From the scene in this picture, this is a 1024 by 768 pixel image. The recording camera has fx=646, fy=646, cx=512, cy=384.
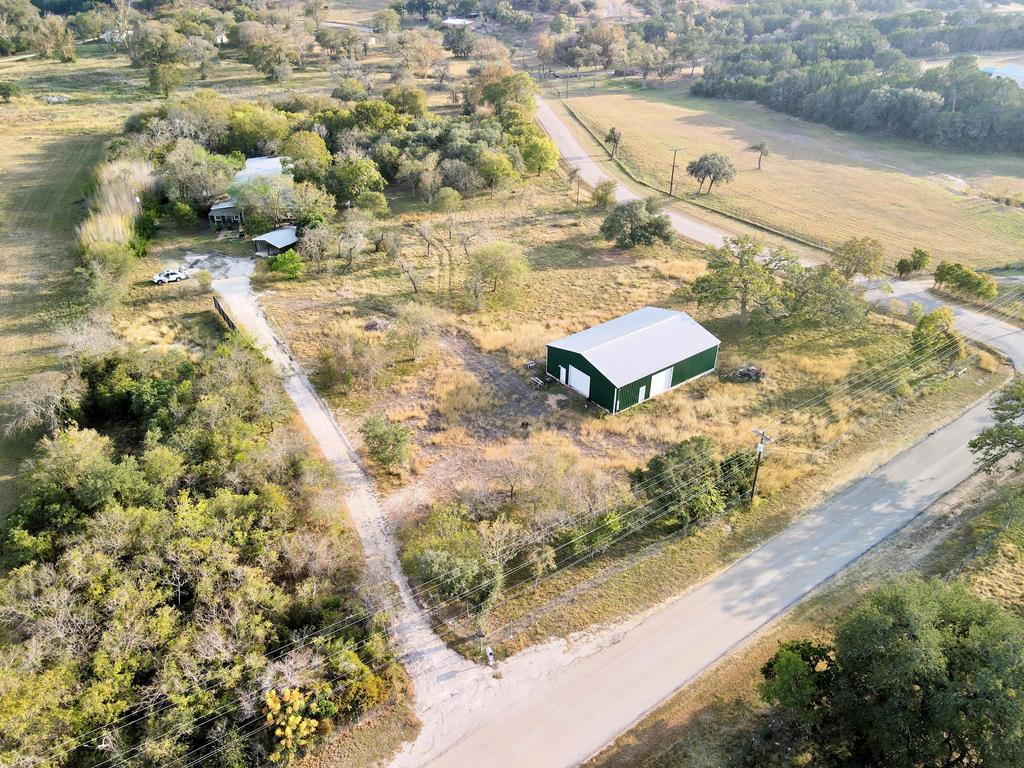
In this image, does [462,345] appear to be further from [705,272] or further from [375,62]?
[375,62]

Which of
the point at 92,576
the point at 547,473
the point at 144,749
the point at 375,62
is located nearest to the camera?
the point at 144,749

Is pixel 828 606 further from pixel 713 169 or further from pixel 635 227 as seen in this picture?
pixel 713 169

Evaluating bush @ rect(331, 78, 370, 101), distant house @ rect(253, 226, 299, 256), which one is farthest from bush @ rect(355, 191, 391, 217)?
bush @ rect(331, 78, 370, 101)

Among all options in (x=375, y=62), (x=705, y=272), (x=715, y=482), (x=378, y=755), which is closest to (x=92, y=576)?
(x=378, y=755)

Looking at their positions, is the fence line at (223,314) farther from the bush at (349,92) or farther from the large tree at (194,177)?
the bush at (349,92)

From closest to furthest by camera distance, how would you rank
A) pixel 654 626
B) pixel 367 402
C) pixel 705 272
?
1. pixel 654 626
2. pixel 367 402
3. pixel 705 272

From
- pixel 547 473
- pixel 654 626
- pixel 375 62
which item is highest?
pixel 375 62

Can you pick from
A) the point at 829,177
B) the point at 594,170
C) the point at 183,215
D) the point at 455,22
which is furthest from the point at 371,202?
the point at 455,22
